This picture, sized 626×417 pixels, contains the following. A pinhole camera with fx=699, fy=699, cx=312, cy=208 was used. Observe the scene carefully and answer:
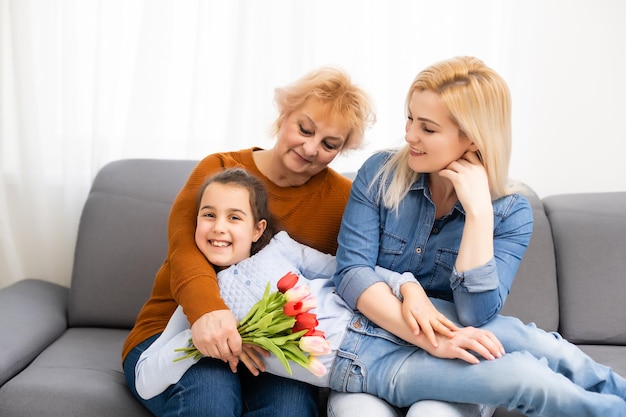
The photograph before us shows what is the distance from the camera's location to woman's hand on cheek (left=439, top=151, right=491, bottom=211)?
5.70 feet

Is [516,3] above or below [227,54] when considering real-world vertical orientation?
above

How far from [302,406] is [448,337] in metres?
0.42

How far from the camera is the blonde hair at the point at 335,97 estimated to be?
2.03m

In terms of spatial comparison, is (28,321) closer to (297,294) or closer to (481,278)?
(297,294)

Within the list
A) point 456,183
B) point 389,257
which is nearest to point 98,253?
point 389,257

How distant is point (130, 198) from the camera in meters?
2.59

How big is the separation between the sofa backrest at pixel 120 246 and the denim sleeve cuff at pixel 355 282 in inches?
36.8

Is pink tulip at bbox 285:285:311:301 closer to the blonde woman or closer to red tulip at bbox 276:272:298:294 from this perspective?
red tulip at bbox 276:272:298:294

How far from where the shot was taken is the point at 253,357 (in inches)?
68.6

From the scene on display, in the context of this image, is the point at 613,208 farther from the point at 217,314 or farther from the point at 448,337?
the point at 217,314

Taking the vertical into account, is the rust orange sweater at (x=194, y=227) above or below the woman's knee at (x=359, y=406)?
above

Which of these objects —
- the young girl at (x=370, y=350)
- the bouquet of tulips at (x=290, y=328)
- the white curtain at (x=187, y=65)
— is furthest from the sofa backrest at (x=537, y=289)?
the bouquet of tulips at (x=290, y=328)

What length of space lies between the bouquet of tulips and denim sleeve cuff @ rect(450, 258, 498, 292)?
1.21ft

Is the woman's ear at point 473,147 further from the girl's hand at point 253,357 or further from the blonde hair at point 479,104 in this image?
the girl's hand at point 253,357
